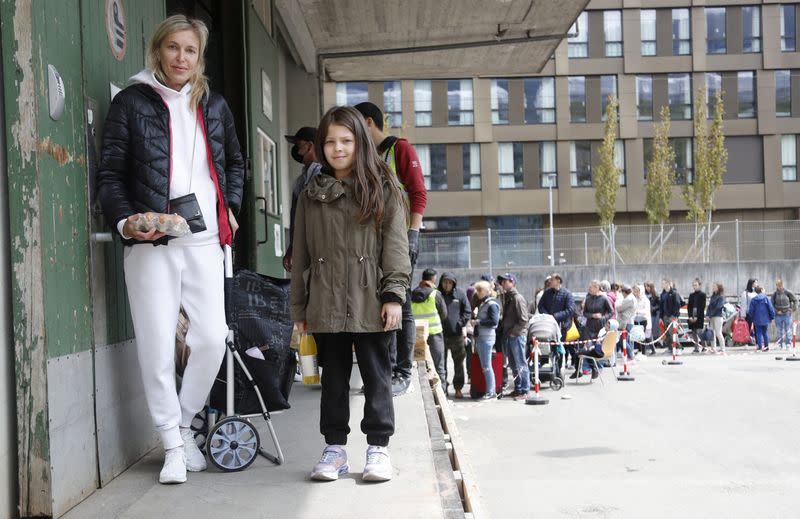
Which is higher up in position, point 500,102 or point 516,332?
point 500,102

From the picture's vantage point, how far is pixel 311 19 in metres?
11.2

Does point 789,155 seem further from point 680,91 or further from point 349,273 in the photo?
point 349,273

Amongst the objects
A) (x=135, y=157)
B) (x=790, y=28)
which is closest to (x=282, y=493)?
(x=135, y=157)

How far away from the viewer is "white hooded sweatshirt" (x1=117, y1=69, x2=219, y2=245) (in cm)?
449

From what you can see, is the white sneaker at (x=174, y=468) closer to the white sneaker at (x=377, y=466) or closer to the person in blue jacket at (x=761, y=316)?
the white sneaker at (x=377, y=466)

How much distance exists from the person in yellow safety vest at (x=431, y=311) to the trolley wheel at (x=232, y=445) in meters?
9.10

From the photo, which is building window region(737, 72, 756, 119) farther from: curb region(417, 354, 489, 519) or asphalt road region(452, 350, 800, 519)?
curb region(417, 354, 489, 519)

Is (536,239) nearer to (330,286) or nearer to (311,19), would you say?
(311,19)

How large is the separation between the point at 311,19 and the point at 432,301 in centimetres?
486

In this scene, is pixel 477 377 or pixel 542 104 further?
pixel 542 104

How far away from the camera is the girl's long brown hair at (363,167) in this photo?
14.5ft

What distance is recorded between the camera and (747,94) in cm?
4925

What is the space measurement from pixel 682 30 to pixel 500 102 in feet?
32.2

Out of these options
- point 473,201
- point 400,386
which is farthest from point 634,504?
point 473,201
